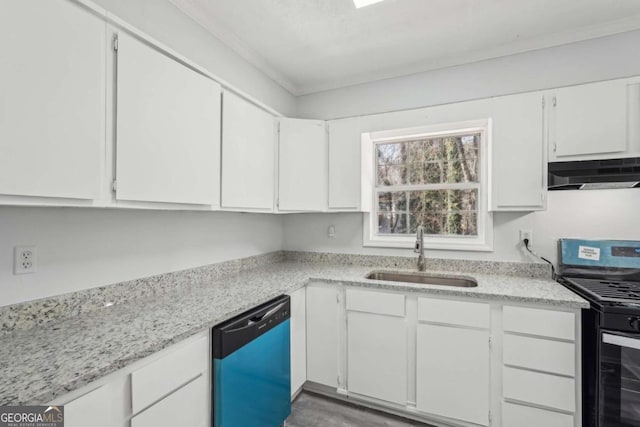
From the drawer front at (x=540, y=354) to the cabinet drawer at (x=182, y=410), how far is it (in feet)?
5.47

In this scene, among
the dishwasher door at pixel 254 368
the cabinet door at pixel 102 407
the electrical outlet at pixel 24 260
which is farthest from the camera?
the dishwasher door at pixel 254 368

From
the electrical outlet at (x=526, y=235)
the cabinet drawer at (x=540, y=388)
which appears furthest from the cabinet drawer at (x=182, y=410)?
the electrical outlet at (x=526, y=235)

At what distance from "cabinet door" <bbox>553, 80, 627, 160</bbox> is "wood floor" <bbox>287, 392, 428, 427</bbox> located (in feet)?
6.85

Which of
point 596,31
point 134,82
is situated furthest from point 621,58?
point 134,82

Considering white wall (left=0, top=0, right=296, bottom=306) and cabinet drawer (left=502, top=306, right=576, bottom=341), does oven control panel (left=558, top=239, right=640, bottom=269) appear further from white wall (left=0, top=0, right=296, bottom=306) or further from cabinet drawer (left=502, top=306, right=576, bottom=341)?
white wall (left=0, top=0, right=296, bottom=306)

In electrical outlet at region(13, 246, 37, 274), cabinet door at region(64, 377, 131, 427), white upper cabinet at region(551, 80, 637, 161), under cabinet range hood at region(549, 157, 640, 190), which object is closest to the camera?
cabinet door at region(64, 377, 131, 427)

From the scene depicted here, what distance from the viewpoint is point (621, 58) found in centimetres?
201

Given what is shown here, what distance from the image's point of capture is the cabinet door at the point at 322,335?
214 cm

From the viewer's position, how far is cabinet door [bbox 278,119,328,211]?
2.38 meters

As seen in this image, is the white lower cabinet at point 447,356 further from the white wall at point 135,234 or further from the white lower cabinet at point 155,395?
the white lower cabinet at point 155,395

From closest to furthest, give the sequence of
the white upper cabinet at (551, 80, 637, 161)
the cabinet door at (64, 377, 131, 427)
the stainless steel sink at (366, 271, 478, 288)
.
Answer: the cabinet door at (64, 377, 131, 427) → the white upper cabinet at (551, 80, 637, 161) → the stainless steel sink at (366, 271, 478, 288)

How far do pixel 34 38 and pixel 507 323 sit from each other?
2.50m

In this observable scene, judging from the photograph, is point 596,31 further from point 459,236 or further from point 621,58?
point 459,236

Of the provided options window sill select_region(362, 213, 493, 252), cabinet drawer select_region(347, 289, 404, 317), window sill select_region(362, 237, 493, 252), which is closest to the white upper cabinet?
window sill select_region(362, 213, 493, 252)
